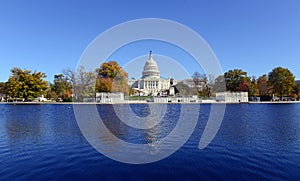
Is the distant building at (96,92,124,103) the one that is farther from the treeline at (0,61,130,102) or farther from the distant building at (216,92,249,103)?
the distant building at (216,92,249,103)

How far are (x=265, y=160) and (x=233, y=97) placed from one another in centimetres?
5955

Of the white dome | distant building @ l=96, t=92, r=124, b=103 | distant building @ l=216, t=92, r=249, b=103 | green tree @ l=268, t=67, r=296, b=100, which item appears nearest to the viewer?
distant building @ l=96, t=92, r=124, b=103

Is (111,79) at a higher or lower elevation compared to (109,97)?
higher

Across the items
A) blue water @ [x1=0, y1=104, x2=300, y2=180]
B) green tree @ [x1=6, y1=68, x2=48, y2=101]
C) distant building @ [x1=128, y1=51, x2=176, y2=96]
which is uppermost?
→ distant building @ [x1=128, y1=51, x2=176, y2=96]

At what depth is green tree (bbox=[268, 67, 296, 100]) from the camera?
69.1 meters

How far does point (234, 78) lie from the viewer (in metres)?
77.6

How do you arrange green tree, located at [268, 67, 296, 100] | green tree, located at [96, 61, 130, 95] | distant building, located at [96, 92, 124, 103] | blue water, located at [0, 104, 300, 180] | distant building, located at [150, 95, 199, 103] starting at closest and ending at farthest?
blue water, located at [0, 104, 300, 180] < distant building, located at [96, 92, 124, 103] < green tree, located at [96, 61, 130, 95] < distant building, located at [150, 95, 199, 103] < green tree, located at [268, 67, 296, 100]

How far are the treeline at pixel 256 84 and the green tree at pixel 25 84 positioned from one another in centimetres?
6209

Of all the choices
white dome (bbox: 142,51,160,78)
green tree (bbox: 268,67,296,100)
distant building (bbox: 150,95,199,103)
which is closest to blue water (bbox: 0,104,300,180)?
distant building (bbox: 150,95,199,103)

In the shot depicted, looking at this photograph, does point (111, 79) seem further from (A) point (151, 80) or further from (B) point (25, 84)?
(A) point (151, 80)

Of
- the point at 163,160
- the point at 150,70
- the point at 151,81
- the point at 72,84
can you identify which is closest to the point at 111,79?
the point at 72,84

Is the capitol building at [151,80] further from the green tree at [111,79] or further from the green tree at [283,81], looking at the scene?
the green tree at [283,81]

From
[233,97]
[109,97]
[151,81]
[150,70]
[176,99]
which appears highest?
[150,70]

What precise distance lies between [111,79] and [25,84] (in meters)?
28.3
